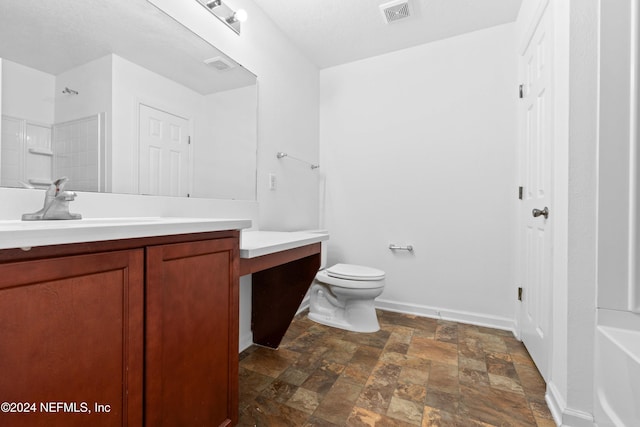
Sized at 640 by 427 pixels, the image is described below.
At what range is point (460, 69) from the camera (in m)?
2.34

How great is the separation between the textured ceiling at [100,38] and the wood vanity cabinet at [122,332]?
0.83 metres

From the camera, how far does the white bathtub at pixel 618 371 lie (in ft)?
2.19

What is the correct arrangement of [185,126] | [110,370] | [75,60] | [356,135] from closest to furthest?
[110,370] → [75,60] → [185,126] → [356,135]

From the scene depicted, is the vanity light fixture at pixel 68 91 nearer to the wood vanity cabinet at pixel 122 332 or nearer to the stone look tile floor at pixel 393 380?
the wood vanity cabinet at pixel 122 332

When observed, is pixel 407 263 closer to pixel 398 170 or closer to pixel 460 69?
pixel 398 170

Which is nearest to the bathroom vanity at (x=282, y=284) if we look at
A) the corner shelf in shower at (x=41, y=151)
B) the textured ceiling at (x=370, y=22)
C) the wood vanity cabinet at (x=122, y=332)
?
the wood vanity cabinet at (x=122, y=332)

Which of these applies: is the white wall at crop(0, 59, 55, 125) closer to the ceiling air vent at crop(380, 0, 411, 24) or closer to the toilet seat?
the toilet seat

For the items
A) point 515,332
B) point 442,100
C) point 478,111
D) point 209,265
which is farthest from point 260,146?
point 515,332

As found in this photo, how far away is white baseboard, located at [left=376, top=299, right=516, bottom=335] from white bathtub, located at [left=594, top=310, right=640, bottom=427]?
144cm

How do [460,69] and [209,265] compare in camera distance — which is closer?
[209,265]

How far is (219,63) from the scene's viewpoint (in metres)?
1.69

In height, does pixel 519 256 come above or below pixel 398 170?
below

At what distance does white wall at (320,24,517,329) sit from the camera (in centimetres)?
223

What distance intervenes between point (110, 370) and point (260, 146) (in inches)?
62.3
